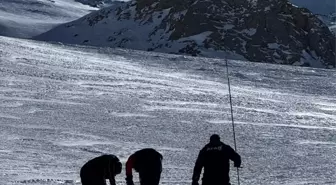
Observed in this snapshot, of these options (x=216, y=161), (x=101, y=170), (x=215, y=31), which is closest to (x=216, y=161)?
(x=216, y=161)

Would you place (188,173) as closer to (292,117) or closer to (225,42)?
(292,117)

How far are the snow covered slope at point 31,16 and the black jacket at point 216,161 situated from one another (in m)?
72.2

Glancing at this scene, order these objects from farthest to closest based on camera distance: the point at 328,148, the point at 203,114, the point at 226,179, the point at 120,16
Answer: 1. the point at 120,16
2. the point at 203,114
3. the point at 328,148
4. the point at 226,179

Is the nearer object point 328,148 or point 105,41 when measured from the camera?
point 328,148

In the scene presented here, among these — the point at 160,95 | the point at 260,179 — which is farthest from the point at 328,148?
the point at 160,95

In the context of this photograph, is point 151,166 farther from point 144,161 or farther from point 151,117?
point 151,117

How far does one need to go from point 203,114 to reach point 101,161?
1391 cm

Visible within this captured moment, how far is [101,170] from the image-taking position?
7.71 m

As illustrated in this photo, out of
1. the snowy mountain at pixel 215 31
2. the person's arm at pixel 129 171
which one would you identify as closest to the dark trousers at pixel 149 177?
the person's arm at pixel 129 171

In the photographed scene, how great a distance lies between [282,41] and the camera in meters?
80.2

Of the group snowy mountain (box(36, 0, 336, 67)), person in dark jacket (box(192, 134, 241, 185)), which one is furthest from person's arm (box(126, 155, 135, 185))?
snowy mountain (box(36, 0, 336, 67))

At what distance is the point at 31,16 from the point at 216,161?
94.2m

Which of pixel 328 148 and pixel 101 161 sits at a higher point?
pixel 101 161

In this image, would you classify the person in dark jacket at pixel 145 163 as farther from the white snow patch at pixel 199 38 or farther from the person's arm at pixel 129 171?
the white snow patch at pixel 199 38
